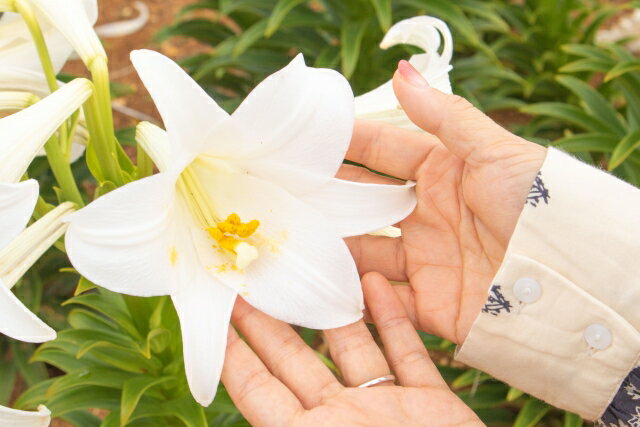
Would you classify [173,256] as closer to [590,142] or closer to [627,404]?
[627,404]

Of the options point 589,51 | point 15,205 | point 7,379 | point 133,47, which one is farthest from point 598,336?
point 133,47

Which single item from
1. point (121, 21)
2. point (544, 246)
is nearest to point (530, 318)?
point (544, 246)

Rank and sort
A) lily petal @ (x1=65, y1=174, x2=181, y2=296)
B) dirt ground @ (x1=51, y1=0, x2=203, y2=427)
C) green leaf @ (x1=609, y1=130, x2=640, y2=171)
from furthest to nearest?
dirt ground @ (x1=51, y1=0, x2=203, y2=427) → green leaf @ (x1=609, y1=130, x2=640, y2=171) → lily petal @ (x1=65, y1=174, x2=181, y2=296)

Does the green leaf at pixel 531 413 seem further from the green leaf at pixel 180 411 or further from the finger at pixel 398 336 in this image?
the green leaf at pixel 180 411

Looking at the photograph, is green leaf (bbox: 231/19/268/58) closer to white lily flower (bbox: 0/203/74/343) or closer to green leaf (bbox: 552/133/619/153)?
green leaf (bbox: 552/133/619/153)

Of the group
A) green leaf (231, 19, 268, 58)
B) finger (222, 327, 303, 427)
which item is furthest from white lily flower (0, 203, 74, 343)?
green leaf (231, 19, 268, 58)

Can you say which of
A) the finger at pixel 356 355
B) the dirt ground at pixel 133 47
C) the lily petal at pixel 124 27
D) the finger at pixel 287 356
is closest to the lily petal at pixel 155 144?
the finger at pixel 287 356

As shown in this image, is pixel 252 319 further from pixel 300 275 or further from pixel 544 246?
pixel 544 246
